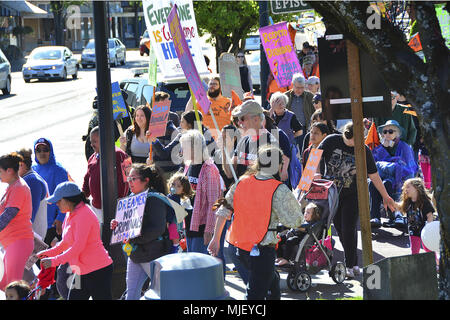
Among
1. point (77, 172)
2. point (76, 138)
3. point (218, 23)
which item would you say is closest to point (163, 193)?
point (77, 172)

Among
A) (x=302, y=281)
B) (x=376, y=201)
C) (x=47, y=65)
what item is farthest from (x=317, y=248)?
(x=47, y=65)

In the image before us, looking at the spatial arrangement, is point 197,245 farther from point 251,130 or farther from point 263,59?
point 263,59

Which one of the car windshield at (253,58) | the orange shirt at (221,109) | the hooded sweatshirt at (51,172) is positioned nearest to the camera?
the hooded sweatshirt at (51,172)

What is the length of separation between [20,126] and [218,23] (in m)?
7.38

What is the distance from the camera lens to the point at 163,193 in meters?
7.21

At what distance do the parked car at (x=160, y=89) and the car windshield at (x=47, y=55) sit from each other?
21.0m

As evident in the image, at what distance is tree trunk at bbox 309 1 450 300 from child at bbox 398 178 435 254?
110 inches

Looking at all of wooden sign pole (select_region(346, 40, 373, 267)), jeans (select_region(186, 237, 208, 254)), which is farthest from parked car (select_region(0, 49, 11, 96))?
wooden sign pole (select_region(346, 40, 373, 267))

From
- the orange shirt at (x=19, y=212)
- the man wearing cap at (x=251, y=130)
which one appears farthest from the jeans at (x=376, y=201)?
the orange shirt at (x=19, y=212)

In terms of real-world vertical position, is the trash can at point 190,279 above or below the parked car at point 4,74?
below

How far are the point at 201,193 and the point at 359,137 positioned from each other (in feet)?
6.53

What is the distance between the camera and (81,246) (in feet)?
21.9

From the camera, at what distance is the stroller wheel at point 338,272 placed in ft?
27.4

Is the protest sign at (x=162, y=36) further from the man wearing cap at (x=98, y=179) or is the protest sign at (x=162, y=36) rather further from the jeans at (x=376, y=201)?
the jeans at (x=376, y=201)
